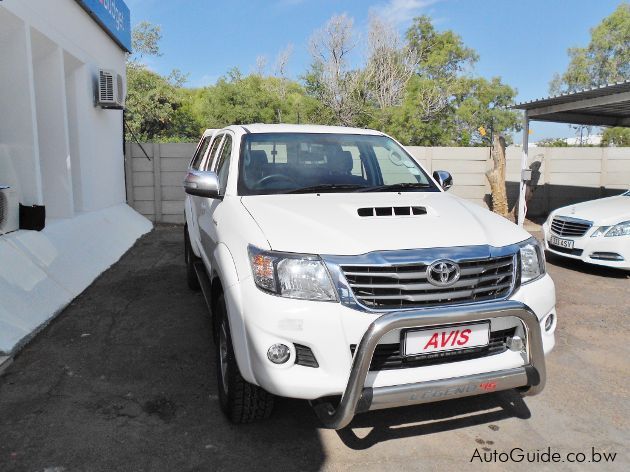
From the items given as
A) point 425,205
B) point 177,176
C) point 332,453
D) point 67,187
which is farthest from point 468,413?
point 177,176

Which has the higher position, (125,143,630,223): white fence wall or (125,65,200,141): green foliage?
(125,65,200,141): green foliage

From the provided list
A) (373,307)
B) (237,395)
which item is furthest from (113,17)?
(373,307)

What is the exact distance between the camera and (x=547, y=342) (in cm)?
288

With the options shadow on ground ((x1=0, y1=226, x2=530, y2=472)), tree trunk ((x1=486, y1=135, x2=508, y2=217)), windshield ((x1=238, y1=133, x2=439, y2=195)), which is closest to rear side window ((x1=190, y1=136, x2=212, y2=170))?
windshield ((x1=238, y1=133, x2=439, y2=195))

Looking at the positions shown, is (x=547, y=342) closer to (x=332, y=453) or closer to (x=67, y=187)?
(x=332, y=453)

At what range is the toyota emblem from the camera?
8.09 ft

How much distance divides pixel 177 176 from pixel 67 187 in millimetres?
4667

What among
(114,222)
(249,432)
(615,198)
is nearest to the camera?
(249,432)

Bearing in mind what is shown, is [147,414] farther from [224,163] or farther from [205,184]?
[224,163]

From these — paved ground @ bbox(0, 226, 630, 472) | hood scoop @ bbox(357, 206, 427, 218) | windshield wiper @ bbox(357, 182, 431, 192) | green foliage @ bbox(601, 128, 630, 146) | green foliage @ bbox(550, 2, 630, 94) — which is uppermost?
green foliage @ bbox(550, 2, 630, 94)

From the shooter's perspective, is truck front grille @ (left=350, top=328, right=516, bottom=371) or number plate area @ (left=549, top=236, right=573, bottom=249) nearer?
truck front grille @ (left=350, top=328, right=516, bottom=371)

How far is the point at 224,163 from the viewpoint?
400 cm

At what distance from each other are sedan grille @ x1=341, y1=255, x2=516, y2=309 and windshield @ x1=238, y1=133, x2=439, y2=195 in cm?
121

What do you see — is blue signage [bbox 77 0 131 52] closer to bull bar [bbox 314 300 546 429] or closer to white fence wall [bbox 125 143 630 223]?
white fence wall [bbox 125 143 630 223]
